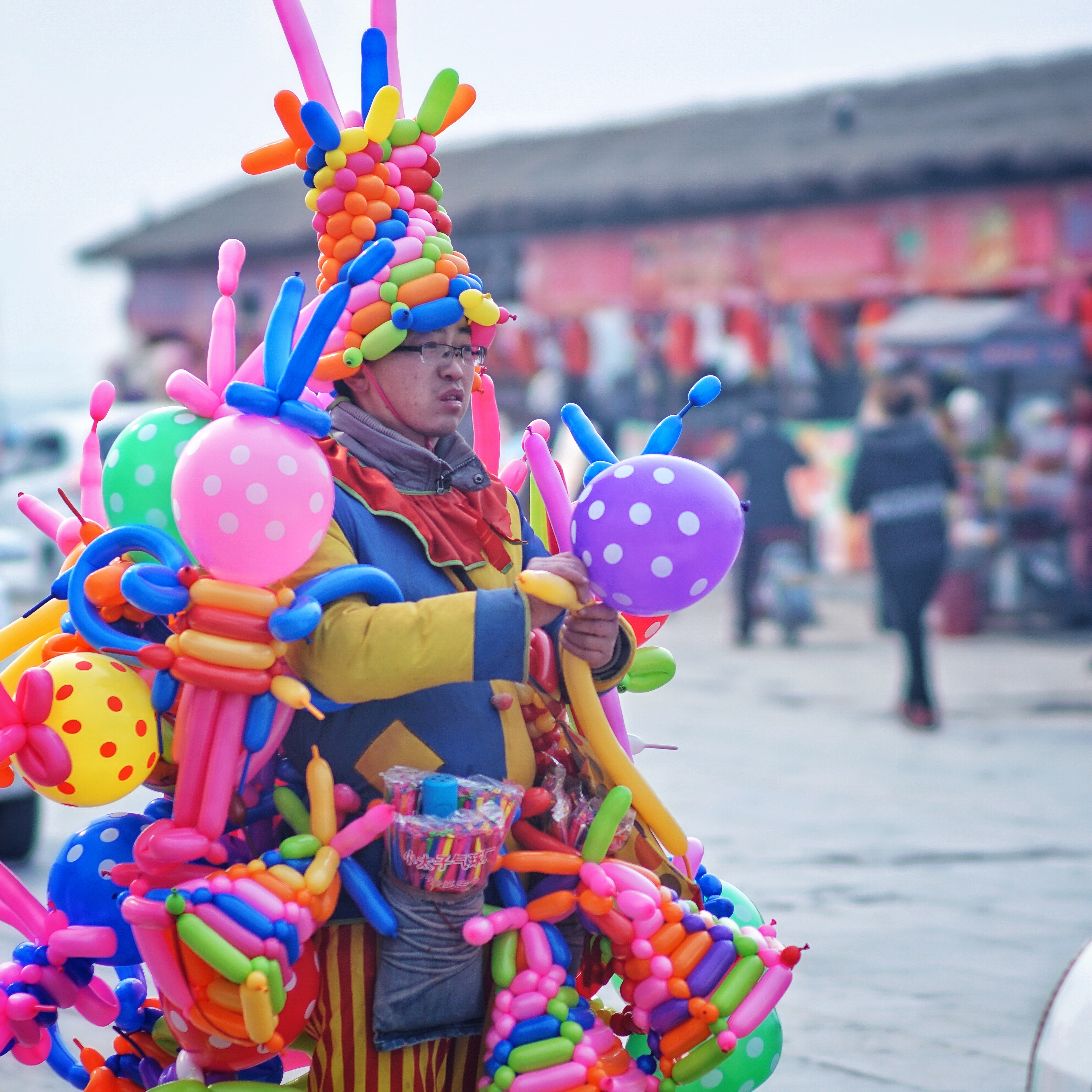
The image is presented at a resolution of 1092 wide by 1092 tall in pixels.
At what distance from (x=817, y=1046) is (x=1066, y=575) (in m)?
10.3

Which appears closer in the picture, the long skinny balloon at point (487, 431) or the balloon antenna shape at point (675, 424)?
the balloon antenna shape at point (675, 424)

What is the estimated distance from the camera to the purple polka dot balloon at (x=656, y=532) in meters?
2.54

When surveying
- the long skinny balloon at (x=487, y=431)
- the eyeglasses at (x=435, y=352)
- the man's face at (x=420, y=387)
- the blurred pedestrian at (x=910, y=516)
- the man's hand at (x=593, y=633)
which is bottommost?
the blurred pedestrian at (x=910, y=516)

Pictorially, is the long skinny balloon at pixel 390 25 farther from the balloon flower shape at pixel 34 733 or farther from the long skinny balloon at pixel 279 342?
the balloon flower shape at pixel 34 733

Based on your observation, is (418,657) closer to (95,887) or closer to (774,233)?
(95,887)

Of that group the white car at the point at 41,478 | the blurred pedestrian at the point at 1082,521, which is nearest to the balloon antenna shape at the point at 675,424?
the white car at the point at 41,478

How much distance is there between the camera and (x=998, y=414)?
15.7 m

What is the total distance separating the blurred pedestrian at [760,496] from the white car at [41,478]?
513 cm

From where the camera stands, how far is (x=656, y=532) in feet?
8.32

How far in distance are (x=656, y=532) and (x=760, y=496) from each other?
10506 mm

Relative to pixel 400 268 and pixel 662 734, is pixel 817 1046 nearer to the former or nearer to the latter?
pixel 400 268

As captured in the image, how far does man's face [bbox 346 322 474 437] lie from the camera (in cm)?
275

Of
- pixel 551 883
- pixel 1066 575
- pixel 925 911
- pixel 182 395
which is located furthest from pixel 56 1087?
pixel 1066 575

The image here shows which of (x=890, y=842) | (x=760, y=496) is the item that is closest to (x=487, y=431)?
(x=890, y=842)
